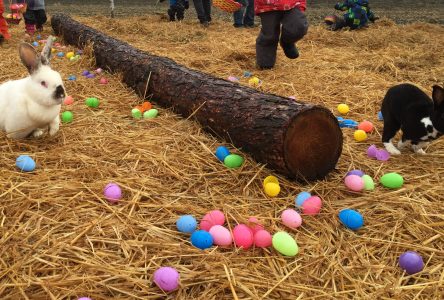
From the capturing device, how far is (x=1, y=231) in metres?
1.94

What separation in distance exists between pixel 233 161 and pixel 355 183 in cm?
76

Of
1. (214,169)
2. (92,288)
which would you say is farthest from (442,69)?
(92,288)

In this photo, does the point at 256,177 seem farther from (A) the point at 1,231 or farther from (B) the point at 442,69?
(B) the point at 442,69

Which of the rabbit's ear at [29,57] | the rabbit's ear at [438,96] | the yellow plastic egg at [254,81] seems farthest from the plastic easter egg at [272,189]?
the yellow plastic egg at [254,81]

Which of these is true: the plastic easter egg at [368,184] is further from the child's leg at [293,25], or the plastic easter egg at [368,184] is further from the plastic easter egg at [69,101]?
the child's leg at [293,25]

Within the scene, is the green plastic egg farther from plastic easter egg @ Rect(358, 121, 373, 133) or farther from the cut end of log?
plastic easter egg @ Rect(358, 121, 373, 133)

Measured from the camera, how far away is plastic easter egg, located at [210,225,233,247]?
6.34ft

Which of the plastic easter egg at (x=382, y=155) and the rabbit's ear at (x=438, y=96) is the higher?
the rabbit's ear at (x=438, y=96)

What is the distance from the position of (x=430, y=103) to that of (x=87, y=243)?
8.01 feet

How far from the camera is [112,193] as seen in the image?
2240 mm

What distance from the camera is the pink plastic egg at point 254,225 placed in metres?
2.04

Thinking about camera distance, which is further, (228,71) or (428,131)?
(228,71)

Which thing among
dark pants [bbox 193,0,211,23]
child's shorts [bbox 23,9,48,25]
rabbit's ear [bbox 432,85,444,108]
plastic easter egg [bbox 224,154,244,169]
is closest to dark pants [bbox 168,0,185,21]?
dark pants [bbox 193,0,211,23]

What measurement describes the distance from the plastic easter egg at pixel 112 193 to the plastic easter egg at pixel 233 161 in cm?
73
